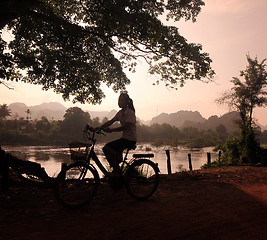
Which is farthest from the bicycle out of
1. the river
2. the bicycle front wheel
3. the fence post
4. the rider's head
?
the river

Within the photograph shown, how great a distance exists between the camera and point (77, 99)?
412 inches

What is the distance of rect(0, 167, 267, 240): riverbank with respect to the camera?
2855 millimetres

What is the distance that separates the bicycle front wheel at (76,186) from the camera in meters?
3.81

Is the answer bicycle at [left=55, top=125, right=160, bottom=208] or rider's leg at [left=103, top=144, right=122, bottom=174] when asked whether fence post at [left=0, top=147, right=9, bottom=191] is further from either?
rider's leg at [left=103, top=144, right=122, bottom=174]

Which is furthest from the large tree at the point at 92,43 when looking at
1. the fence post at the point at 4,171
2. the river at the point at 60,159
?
Result: the river at the point at 60,159

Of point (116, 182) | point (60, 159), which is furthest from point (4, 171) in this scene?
point (60, 159)

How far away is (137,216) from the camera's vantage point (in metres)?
3.52

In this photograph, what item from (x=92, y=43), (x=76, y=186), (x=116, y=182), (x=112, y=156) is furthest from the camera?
(x=92, y=43)

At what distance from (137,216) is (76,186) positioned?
129 centimetres

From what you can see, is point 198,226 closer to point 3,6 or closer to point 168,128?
point 3,6

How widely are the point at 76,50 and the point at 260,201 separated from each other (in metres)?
8.03

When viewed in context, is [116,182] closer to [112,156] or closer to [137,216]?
[112,156]

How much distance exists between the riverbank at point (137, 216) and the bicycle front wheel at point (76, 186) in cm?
18

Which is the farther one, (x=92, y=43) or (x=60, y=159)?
(x=60, y=159)
